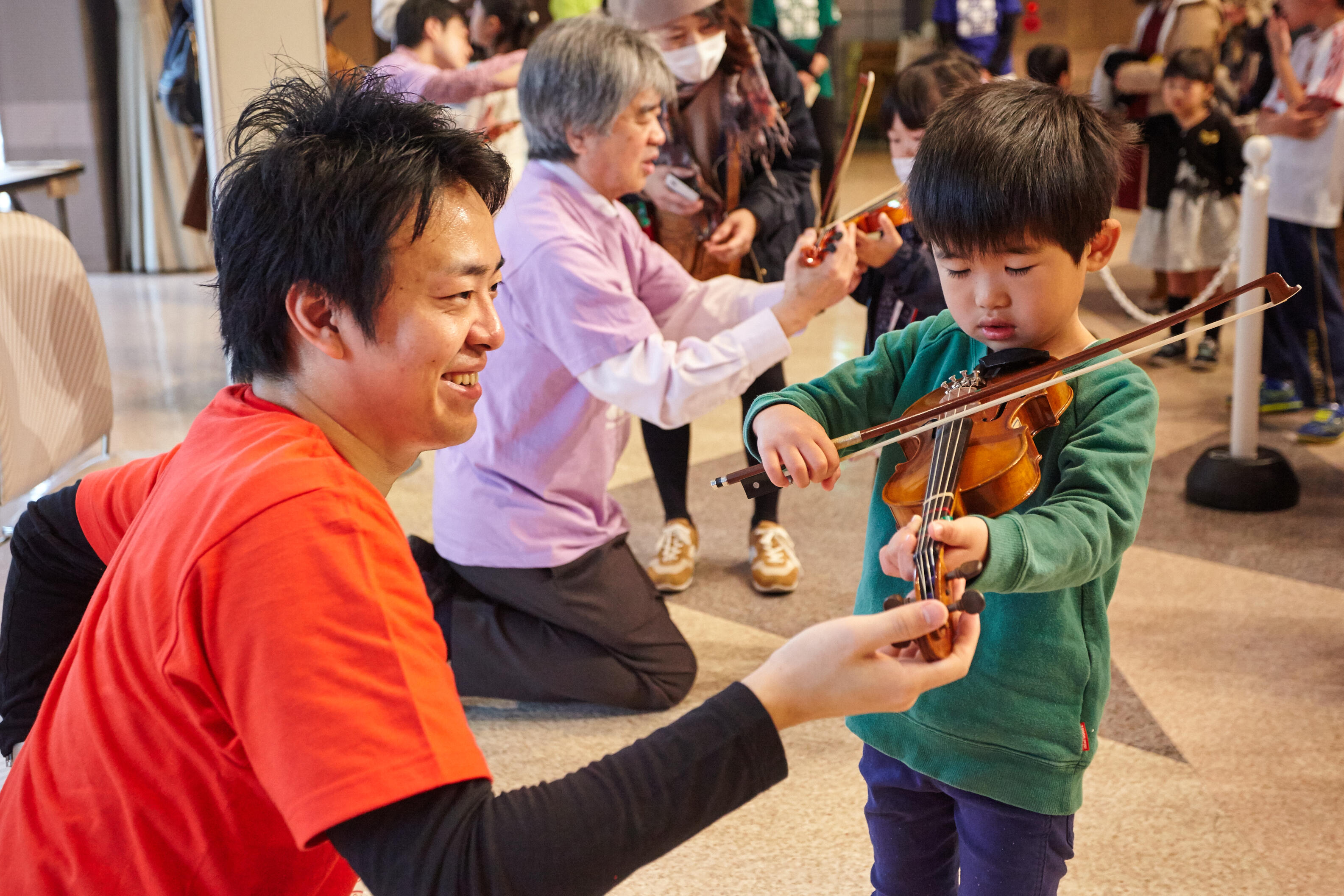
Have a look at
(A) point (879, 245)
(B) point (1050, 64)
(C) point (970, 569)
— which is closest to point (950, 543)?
(C) point (970, 569)

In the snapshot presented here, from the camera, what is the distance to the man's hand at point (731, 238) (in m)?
2.54

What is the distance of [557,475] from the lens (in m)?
2.08

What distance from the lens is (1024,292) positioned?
107cm

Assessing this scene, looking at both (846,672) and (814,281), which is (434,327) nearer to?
(846,672)

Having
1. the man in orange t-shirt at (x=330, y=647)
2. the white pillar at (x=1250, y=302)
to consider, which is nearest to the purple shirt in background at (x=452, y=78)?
the white pillar at (x=1250, y=302)

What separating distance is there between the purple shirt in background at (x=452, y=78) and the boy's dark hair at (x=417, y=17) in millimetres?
51

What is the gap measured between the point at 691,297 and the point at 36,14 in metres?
2.98

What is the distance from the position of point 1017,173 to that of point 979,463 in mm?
262

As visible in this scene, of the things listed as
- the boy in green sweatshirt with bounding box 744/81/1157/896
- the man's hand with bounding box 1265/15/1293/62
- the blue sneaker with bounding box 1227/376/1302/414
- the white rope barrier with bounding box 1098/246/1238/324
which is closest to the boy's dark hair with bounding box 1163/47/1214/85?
the man's hand with bounding box 1265/15/1293/62

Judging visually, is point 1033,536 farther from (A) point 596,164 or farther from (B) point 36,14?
(B) point 36,14

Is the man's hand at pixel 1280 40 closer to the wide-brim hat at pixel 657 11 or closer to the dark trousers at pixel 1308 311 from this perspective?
the dark trousers at pixel 1308 311

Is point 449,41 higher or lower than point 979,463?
higher

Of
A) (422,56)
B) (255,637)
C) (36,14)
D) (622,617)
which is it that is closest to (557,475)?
(622,617)

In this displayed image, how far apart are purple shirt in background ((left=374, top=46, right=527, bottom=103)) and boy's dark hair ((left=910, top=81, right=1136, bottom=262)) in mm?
2544
